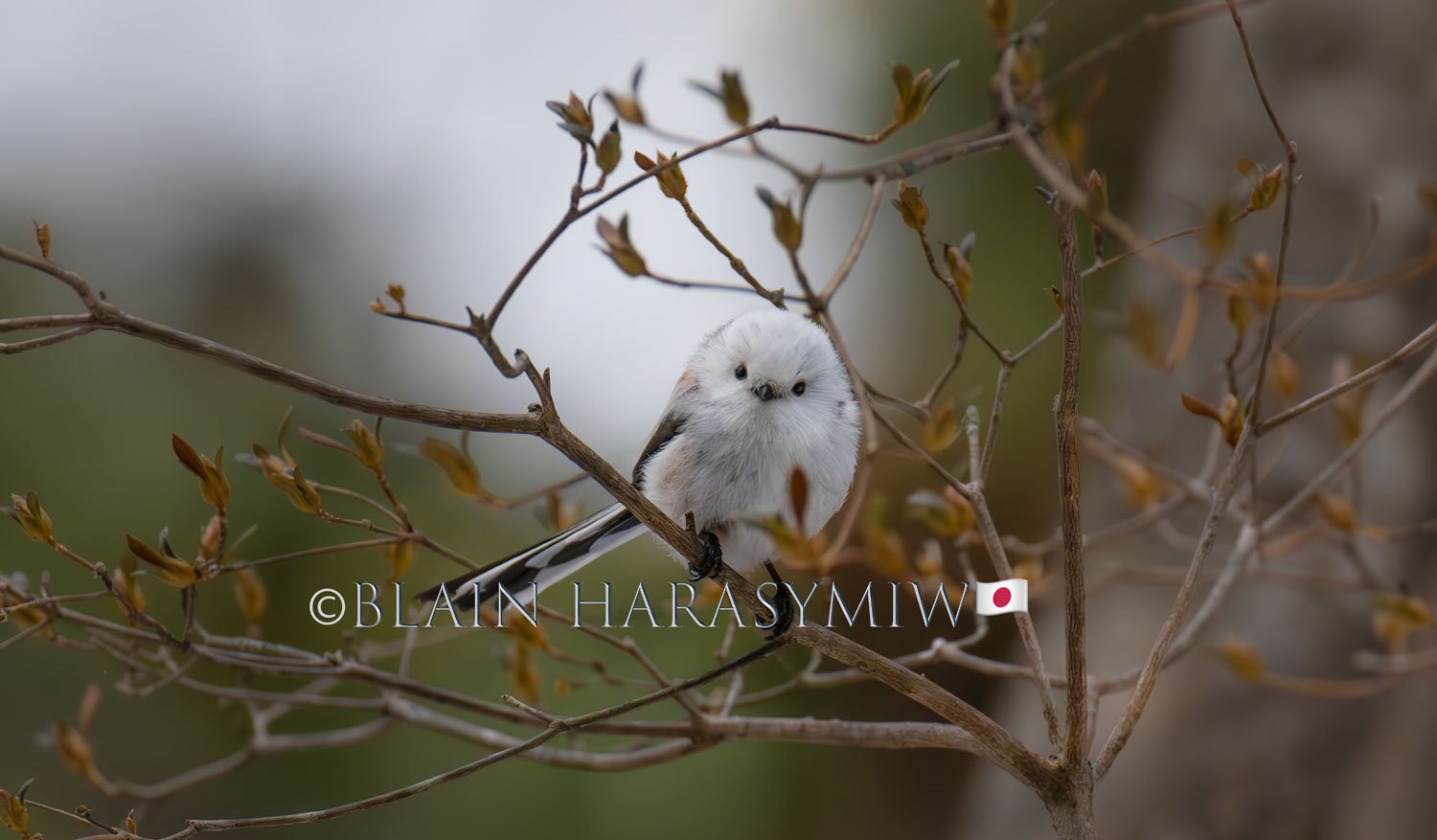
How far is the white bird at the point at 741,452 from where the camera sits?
1.61 feet

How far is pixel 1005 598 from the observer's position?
0.50m

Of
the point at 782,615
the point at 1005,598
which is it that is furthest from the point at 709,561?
the point at 1005,598

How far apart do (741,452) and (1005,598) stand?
0.15 metres

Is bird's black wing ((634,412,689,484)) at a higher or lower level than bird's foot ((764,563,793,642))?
higher

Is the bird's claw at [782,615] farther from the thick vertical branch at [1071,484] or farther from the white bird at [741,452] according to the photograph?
the thick vertical branch at [1071,484]

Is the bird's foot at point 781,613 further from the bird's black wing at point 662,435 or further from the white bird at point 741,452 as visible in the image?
the bird's black wing at point 662,435

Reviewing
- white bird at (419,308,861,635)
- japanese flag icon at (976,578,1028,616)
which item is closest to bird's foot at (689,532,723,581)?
white bird at (419,308,861,635)

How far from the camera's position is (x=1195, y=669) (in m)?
1.15

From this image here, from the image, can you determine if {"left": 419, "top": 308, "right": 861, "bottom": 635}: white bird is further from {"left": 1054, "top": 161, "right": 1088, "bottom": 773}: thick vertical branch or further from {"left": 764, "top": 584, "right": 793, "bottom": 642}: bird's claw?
{"left": 1054, "top": 161, "right": 1088, "bottom": 773}: thick vertical branch

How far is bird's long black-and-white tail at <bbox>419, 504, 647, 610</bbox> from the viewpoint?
0.51 m

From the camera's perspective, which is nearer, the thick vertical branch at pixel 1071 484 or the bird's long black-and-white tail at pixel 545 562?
the thick vertical branch at pixel 1071 484

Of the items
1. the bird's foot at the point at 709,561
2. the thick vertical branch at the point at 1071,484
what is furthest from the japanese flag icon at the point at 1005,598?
the bird's foot at the point at 709,561

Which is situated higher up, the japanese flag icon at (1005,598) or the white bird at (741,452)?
the white bird at (741,452)

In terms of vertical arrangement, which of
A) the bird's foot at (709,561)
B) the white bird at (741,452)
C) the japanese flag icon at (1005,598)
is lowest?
the bird's foot at (709,561)
